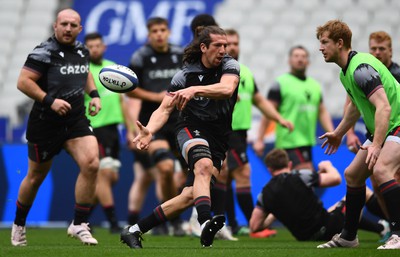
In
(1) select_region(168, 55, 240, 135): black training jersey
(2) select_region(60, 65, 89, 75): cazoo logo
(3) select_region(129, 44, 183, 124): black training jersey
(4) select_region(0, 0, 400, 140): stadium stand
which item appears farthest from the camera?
(4) select_region(0, 0, 400, 140): stadium stand

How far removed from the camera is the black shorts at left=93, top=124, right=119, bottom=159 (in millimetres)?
11805

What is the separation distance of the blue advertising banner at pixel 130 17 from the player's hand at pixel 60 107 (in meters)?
11.6

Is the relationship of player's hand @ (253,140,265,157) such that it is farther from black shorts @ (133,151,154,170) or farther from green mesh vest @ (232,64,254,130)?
black shorts @ (133,151,154,170)

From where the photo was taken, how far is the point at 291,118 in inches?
472

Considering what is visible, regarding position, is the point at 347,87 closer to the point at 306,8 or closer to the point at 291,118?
the point at 291,118

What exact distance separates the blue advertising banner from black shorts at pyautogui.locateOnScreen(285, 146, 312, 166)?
825 cm

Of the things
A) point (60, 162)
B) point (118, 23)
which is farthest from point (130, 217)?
point (118, 23)

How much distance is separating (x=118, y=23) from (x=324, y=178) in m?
11.9

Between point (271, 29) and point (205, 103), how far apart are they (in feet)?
42.2

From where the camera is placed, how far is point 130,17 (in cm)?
2034

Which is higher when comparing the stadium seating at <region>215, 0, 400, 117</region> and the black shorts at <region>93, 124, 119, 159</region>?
the stadium seating at <region>215, 0, 400, 117</region>

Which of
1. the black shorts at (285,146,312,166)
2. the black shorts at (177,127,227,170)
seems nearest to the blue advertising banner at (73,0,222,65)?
the black shorts at (285,146,312,166)

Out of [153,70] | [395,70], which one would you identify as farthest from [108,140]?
[395,70]

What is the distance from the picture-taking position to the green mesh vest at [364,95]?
23.8 feet
